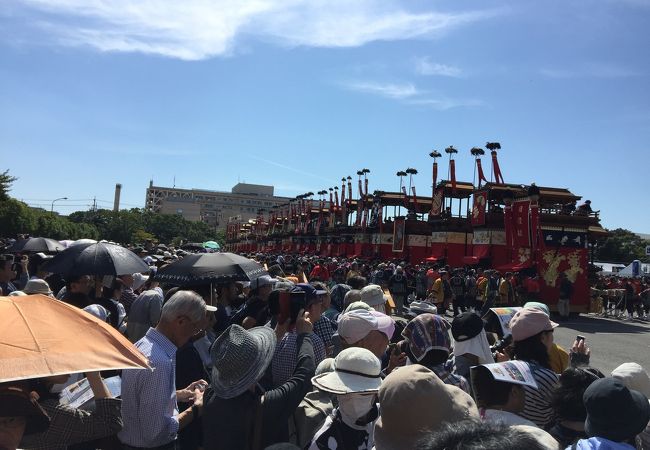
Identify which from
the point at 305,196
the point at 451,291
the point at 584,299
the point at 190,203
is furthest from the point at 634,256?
the point at 190,203

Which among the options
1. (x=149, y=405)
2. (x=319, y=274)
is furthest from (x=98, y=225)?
(x=149, y=405)

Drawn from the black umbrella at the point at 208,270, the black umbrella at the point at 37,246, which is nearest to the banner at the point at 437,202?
the black umbrella at the point at 37,246

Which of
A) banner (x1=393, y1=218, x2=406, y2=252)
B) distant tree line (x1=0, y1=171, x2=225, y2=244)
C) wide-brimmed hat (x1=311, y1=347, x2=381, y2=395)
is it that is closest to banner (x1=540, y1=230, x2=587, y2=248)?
banner (x1=393, y1=218, x2=406, y2=252)

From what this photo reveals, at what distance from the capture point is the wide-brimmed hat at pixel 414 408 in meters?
2.07

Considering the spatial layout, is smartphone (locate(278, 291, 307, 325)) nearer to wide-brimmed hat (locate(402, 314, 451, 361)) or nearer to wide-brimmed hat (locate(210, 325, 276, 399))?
wide-brimmed hat (locate(402, 314, 451, 361))

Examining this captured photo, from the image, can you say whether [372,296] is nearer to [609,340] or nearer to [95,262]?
[95,262]

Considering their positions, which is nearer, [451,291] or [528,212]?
[451,291]

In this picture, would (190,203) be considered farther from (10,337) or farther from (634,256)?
(10,337)

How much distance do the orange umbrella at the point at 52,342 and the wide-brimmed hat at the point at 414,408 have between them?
1.26m

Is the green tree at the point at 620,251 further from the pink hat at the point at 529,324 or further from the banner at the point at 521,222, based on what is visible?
the pink hat at the point at 529,324

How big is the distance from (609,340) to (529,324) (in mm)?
12670

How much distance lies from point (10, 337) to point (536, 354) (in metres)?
3.17

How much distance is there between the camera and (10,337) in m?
2.28

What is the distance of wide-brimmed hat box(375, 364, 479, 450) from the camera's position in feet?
6.81
